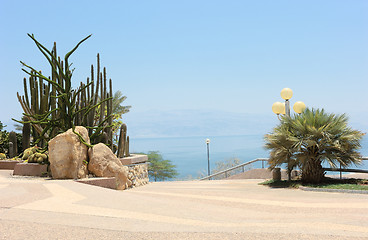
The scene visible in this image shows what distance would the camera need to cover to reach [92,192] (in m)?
8.98

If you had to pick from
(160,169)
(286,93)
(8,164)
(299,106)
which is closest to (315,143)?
(299,106)

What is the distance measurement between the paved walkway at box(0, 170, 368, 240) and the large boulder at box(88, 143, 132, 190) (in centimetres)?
322

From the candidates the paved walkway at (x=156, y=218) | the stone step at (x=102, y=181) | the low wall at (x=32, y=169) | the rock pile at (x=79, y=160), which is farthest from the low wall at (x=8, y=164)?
the paved walkway at (x=156, y=218)

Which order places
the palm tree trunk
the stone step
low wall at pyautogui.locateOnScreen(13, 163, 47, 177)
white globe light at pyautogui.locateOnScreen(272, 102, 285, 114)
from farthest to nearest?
white globe light at pyautogui.locateOnScreen(272, 102, 285, 114)
the palm tree trunk
low wall at pyautogui.locateOnScreen(13, 163, 47, 177)
the stone step

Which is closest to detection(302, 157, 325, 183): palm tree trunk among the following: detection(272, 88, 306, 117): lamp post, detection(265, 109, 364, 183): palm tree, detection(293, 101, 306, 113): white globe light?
detection(265, 109, 364, 183): palm tree

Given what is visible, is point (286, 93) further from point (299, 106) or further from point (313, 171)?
point (313, 171)

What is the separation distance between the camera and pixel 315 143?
13500mm

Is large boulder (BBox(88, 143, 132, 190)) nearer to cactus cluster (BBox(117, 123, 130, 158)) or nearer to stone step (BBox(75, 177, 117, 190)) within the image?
stone step (BBox(75, 177, 117, 190))

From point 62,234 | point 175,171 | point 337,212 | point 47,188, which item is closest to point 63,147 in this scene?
point 47,188

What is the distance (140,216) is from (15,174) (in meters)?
9.14

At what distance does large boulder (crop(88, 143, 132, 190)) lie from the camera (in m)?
12.5

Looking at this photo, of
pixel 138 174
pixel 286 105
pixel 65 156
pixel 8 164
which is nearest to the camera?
pixel 65 156

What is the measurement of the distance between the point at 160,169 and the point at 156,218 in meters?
38.4

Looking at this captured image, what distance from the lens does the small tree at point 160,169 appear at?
44.7 metres
